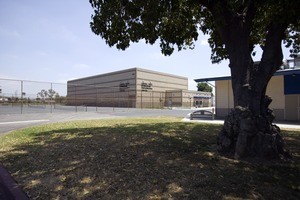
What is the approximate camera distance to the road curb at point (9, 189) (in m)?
4.11

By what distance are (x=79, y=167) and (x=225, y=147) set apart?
151 inches

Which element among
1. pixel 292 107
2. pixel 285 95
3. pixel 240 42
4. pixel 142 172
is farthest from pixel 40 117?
pixel 292 107

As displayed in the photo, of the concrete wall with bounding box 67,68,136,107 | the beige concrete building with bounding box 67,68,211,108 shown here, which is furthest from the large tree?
the beige concrete building with bounding box 67,68,211,108

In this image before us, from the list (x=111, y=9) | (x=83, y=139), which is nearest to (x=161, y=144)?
(x=83, y=139)

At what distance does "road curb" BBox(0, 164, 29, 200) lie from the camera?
4.11m

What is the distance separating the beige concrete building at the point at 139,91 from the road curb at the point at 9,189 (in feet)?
148

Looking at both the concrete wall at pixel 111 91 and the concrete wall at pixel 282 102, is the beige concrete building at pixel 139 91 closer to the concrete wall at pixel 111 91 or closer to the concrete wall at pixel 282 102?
the concrete wall at pixel 111 91

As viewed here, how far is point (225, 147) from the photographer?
6434mm

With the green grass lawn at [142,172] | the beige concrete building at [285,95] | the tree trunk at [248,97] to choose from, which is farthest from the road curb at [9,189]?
the beige concrete building at [285,95]

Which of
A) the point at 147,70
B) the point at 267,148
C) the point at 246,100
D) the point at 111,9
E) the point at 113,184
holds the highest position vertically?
the point at 147,70

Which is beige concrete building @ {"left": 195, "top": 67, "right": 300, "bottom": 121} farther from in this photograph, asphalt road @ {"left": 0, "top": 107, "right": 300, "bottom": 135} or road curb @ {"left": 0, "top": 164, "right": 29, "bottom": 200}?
road curb @ {"left": 0, "top": 164, "right": 29, "bottom": 200}

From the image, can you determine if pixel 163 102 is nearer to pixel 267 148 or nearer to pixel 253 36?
pixel 253 36

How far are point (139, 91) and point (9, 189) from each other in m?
51.7

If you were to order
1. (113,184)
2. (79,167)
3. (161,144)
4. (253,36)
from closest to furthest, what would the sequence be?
(113,184) → (79,167) → (161,144) → (253,36)
